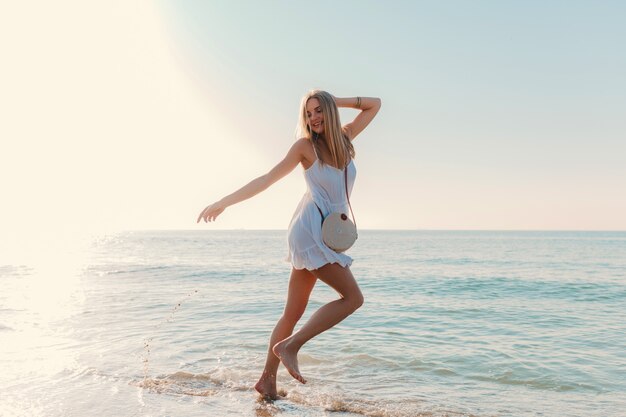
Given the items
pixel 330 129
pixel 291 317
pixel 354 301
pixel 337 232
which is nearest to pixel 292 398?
pixel 291 317

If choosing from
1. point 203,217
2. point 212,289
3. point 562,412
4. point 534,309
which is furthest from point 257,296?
point 203,217

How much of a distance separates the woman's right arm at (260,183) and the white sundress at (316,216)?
14cm

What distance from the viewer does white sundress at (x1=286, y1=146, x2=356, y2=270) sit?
4.02 m

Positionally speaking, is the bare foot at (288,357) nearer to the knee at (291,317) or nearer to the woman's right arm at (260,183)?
the knee at (291,317)

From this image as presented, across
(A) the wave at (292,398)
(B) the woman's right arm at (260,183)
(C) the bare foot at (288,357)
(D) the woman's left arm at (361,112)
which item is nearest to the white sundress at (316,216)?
(B) the woman's right arm at (260,183)

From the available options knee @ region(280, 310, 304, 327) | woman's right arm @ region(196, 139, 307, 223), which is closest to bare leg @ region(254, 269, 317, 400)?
knee @ region(280, 310, 304, 327)

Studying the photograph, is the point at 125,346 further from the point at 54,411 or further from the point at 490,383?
the point at 490,383

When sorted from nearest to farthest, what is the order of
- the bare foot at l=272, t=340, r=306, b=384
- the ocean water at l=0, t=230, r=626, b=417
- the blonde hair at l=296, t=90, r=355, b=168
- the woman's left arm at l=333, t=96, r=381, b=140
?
the blonde hair at l=296, t=90, r=355, b=168 → the bare foot at l=272, t=340, r=306, b=384 → the woman's left arm at l=333, t=96, r=381, b=140 → the ocean water at l=0, t=230, r=626, b=417

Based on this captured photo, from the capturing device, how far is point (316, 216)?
4.04 metres

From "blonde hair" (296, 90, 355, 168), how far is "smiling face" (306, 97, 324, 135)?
0.02m

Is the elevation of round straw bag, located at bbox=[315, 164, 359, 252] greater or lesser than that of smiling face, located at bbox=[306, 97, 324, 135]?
lesser

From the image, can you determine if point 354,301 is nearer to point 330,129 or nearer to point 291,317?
point 291,317

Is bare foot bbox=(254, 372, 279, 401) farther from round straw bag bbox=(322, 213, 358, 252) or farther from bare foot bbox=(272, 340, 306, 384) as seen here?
round straw bag bbox=(322, 213, 358, 252)

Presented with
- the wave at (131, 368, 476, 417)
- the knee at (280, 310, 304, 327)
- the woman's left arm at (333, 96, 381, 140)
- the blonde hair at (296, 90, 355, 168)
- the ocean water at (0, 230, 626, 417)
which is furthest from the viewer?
the ocean water at (0, 230, 626, 417)
